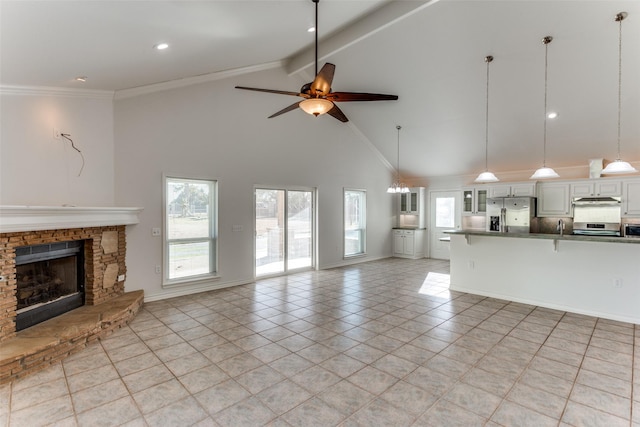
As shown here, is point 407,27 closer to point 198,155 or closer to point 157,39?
point 157,39

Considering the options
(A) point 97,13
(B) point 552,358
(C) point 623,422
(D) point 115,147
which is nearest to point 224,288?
(D) point 115,147

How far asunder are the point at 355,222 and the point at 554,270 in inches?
179

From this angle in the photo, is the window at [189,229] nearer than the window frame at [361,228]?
Yes

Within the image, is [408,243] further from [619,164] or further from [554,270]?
[619,164]

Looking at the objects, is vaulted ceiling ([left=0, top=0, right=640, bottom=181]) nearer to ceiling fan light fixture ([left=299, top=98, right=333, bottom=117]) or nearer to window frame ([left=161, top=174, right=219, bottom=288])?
ceiling fan light fixture ([left=299, top=98, right=333, bottom=117])

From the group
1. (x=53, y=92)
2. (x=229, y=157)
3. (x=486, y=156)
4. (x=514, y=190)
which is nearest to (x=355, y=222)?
(x=486, y=156)

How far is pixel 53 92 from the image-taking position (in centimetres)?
388

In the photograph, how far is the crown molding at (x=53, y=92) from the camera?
3.56 metres

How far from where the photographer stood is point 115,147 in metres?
4.58

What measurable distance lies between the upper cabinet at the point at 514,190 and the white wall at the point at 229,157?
3.25 m

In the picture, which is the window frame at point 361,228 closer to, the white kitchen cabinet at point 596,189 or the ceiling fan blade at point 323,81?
the white kitchen cabinet at point 596,189

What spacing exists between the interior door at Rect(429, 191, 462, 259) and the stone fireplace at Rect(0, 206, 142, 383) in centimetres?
743

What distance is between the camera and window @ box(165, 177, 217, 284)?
5.28 m

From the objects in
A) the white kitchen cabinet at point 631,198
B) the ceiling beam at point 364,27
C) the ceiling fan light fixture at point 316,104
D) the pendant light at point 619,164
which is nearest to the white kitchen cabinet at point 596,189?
the white kitchen cabinet at point 631,198
